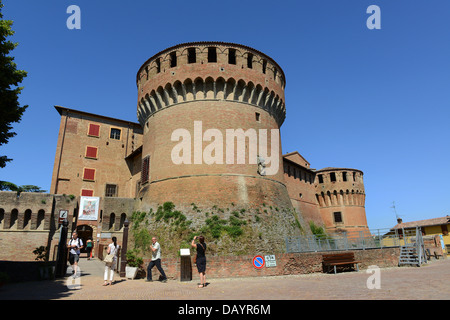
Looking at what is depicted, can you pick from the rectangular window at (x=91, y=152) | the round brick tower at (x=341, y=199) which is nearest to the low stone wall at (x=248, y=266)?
the rectangular window at (x=91, y=152)

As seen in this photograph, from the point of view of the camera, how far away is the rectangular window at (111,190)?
2863cm

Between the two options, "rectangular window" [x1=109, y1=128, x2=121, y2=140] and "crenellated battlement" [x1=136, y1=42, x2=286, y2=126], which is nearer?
"crenellated battlement" [x1=136, y1=42, x2=286, y2=126]

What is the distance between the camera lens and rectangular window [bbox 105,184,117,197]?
1127 inches

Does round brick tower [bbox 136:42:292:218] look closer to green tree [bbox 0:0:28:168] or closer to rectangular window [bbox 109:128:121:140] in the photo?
green tree [bbox 0:0:28:168]

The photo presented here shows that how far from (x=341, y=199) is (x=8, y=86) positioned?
36.8 m

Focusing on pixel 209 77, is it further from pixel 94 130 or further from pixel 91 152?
pixel 94 130

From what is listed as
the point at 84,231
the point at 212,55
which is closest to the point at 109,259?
the point at 212,55

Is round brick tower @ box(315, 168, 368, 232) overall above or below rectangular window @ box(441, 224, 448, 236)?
above

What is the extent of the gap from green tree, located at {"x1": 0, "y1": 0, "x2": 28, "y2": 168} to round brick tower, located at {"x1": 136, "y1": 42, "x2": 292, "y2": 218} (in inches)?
329

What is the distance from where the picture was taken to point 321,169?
39.2 meters

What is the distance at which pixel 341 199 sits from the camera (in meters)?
37.2

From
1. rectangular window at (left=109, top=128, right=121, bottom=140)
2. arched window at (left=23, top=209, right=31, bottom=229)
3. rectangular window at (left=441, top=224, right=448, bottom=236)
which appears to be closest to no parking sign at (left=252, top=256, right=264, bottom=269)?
arched window at (left=23, top=209, right=31, bottom=229)

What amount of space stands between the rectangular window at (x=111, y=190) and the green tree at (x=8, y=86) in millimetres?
17652

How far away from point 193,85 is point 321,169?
88.4ft
